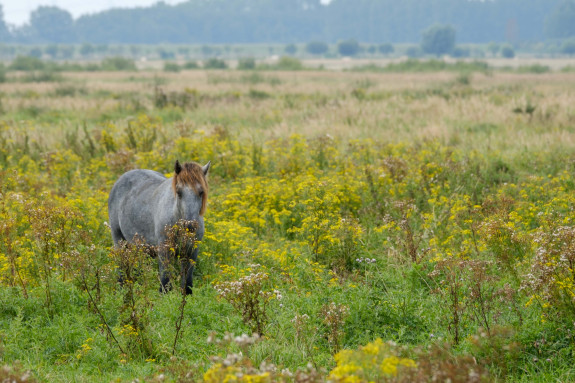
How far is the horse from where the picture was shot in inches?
248

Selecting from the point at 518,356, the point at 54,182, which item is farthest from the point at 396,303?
the point at 54,182

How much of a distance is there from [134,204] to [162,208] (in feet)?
2.66

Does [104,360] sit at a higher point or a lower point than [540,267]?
lower

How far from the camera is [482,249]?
7.37 meters

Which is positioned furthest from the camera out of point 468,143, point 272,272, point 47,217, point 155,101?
point 155,101

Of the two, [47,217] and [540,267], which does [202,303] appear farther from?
[540,267]

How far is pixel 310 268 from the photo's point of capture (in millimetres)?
6922

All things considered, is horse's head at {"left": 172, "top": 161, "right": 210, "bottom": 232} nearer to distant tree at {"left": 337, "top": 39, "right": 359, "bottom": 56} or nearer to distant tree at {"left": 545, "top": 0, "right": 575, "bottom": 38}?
distant tree at {"left": 337, "top": 39, "right": 359, "bottom": 56}

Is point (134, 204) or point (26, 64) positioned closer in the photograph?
point (134, 204)

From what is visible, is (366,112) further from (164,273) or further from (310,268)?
(164,273)

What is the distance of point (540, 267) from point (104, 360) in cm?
452

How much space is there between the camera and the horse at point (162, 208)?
629 centimetres

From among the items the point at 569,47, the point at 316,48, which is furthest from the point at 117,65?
the point at 569,47

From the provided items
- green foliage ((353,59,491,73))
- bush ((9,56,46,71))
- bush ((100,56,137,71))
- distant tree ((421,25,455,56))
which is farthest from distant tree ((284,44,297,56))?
bush ((9,56,46,71))
